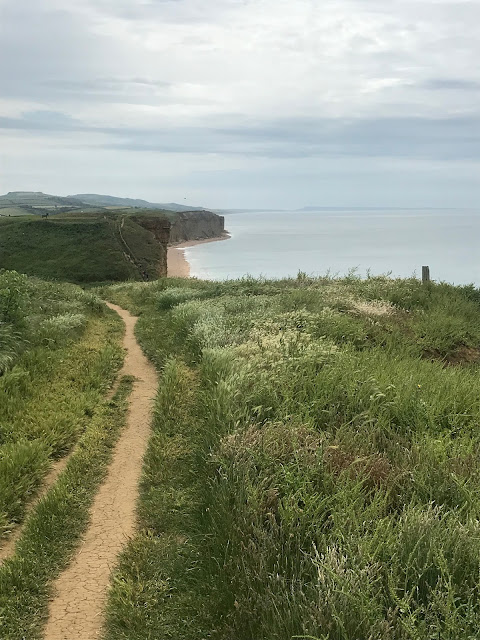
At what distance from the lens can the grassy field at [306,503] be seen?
3557mm

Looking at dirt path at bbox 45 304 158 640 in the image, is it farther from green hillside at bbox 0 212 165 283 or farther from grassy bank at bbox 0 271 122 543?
green hillside at bbox 0 212 165 283

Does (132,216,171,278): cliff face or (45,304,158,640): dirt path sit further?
(132,216,171,278): cliff face

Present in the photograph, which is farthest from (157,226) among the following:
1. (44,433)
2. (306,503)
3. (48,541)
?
(306,503)

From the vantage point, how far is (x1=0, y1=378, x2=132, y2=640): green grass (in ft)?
14.9

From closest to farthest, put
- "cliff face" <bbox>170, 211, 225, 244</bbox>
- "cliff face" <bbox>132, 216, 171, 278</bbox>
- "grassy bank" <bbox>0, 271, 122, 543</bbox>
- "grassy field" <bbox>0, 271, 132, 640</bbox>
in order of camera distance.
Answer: "grassy field" <bbox>0, 271, 132, 640</bbox>
"grassy bank" <bbox>0, 271, 122, 543</bbox>
"cliff face" <bbox>132, 216, 171, 278</bbox>
"cliff face" <bbox>170, 211, 225, 244</bbox>

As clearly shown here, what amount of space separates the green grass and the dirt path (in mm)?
114

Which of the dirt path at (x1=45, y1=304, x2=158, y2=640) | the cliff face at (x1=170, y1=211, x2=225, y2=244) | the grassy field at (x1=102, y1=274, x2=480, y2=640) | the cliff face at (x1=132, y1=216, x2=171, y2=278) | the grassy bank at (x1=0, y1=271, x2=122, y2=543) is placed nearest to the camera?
the grassy field at (x1=102, y1=274, x2=480, y2=640)

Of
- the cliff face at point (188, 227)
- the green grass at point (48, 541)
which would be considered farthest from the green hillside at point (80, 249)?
the cliff face at point (188, 227)

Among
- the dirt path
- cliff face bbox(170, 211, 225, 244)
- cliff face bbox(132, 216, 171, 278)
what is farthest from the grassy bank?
cliff face bbox(170, 211, 225, 244)

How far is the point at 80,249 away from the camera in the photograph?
69188 mm

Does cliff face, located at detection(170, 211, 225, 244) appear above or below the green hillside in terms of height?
above

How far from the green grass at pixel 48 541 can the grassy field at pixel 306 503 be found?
718mm

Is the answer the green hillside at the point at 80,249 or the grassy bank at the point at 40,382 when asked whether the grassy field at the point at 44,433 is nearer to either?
the grassy bank at the point at 40,382

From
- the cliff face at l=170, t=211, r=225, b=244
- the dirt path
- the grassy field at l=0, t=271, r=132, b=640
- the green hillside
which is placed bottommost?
the dirt path
